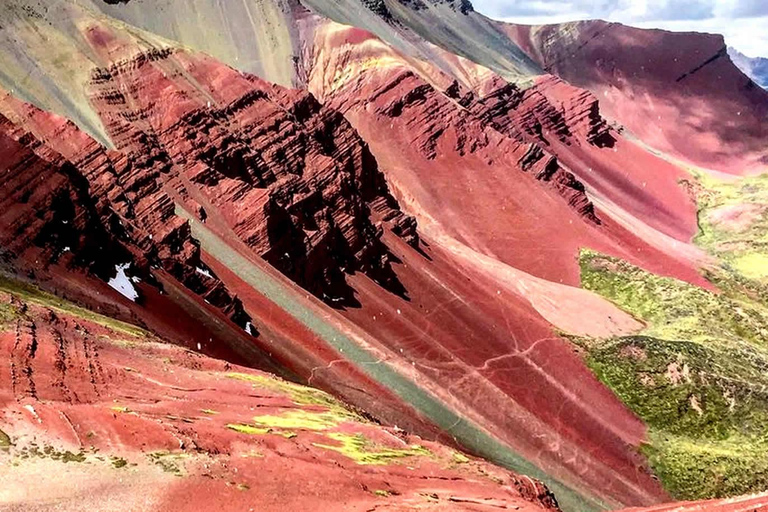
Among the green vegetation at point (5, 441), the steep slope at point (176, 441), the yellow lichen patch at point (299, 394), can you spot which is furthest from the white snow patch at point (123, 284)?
the green vegetation at point (5, 441)

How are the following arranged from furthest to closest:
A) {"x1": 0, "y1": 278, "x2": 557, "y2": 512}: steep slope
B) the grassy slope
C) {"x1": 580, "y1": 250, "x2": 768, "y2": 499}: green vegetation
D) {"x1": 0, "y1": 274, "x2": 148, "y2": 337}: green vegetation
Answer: the grassy slope, {"x1": 580, "y1": 250, "x2": 768, "y2": 499}: green vegetation, {"x1": 0, "y1": 274, "x2": 148, "y2": 337}: green vegetation, {"x1": 0, "y1": 278, "x2": 557, "y2": 512}: steep slope

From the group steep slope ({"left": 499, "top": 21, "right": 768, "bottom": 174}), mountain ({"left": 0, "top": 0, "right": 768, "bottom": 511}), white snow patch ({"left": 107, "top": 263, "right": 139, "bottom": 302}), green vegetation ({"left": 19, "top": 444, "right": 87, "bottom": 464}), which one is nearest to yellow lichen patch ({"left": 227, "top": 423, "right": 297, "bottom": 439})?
mountain ({"left": 0, "top": 0, "right": 768, "bottom": 511})

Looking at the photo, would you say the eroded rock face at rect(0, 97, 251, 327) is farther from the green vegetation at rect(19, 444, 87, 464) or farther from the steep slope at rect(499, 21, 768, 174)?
the steep slope at rect(499, 21, 768, 174)

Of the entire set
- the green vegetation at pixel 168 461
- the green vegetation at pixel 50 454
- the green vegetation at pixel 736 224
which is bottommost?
the green vegetation at pixel 736 224

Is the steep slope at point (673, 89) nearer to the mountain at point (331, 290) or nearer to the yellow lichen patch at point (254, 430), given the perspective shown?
the mountain at point (331, 290)

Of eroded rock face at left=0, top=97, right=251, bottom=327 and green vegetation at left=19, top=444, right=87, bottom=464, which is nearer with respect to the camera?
green vegetation at left=19, top=444, right=87, bottom=464

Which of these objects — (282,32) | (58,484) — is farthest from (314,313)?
(282,32)
